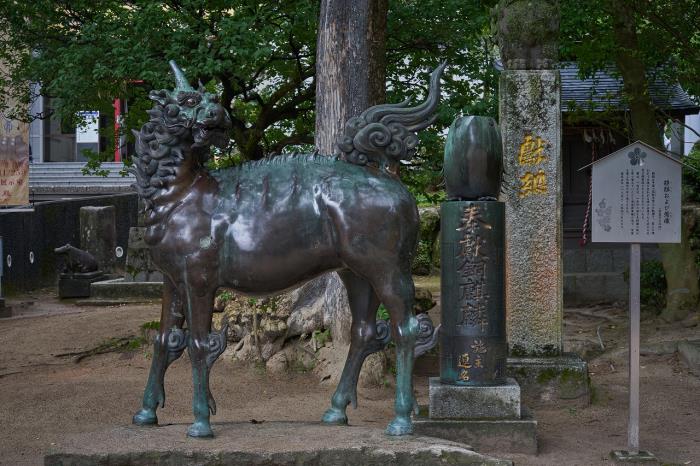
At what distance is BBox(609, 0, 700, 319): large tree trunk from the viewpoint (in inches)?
496

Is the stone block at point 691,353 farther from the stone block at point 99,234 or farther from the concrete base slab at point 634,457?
the stone block at point 99,234

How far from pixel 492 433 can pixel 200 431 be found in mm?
2210

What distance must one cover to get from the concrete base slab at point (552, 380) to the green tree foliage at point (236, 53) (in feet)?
13.1

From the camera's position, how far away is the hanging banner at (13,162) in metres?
15.3

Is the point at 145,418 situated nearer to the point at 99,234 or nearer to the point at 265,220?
the point at 265,220

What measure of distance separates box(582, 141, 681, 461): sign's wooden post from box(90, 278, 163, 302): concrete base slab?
11.1 m

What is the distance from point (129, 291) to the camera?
653 inches

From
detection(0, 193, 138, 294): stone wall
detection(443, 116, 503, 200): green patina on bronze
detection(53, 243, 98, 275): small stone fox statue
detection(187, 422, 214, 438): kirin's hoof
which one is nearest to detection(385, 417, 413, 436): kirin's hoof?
detection(187, 422, 214, 438): kirin's hoof

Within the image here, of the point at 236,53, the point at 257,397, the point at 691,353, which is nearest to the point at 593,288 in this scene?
the point at 691,353

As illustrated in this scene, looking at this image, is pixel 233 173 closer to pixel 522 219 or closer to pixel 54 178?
pixel 522 219

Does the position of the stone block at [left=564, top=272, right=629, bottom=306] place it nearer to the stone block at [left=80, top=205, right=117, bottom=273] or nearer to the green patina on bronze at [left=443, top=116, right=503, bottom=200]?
the green patina on bronze at [left=443, top=116, right=503, bottom=200]

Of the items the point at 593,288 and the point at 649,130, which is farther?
the point at 593,288

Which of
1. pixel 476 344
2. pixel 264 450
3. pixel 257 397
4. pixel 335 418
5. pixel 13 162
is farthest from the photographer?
pixel 13 162

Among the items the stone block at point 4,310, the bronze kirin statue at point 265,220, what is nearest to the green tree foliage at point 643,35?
the bronze kirin statue at point 265,220
